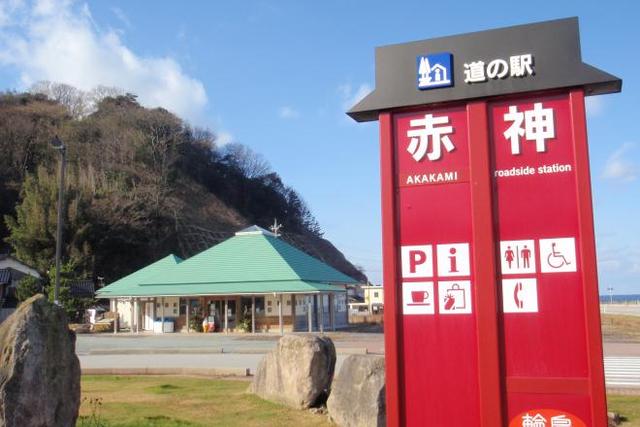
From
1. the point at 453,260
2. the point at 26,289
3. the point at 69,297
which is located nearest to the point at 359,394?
the point at 453,260

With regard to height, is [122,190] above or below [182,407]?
above

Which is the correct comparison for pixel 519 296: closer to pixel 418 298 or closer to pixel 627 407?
pixel 418 298

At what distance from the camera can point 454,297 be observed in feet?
16.6

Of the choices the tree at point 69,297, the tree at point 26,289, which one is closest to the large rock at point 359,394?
the tree at point 69,297

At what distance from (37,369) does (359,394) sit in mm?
4098

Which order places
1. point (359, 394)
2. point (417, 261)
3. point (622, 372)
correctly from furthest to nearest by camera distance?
point (622, 372), point (359, 394), point (417, 261)

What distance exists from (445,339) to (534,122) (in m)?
1.78

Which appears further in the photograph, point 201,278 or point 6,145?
point 6,145

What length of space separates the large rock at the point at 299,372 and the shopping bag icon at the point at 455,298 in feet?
18.7

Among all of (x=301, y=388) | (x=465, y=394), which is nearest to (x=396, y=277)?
(x=465, y=394)

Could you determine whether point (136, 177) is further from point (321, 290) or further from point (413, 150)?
point (413, 150)

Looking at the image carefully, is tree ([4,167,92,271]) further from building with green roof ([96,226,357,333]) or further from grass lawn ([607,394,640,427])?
grass lawn ([607,394,640,427])

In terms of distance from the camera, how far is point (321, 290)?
35969 mm

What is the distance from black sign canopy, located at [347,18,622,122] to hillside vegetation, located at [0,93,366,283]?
51190 millimetres
